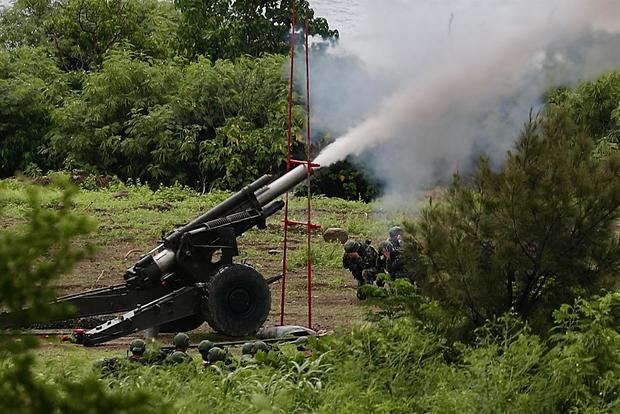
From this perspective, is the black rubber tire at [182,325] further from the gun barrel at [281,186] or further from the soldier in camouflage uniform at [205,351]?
the soldier in camouflage uniform at [205,351]

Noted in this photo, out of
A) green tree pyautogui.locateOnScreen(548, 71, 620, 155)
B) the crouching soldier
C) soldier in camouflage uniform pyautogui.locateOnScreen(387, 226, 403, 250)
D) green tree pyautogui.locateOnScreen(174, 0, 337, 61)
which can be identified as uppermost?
green tree pyautogui.locateOnScreen(174, 0, 337, 61)

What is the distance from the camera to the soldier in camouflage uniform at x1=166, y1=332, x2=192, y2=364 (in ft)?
23.6

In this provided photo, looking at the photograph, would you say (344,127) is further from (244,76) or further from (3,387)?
(244,76)

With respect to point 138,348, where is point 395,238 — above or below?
above

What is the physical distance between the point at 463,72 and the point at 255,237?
7.11m

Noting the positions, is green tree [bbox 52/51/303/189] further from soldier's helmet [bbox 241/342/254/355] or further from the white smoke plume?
soldier's helmet [bbox 241/342/254/355]

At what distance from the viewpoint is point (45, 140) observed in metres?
24.0

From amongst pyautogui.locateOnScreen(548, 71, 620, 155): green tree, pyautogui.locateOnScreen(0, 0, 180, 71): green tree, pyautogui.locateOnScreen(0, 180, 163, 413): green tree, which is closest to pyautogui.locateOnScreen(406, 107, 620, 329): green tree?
pyautogui.locateOnScreen(0, 180, 163, 413): green tree

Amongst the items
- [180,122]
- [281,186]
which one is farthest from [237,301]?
[180,122]

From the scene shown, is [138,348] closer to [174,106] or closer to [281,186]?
[281,186]

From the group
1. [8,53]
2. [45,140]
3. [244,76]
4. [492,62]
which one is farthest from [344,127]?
[8,53]

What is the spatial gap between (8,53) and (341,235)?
14.7 m

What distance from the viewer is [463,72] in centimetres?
925

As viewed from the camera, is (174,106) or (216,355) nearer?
(216,355)
